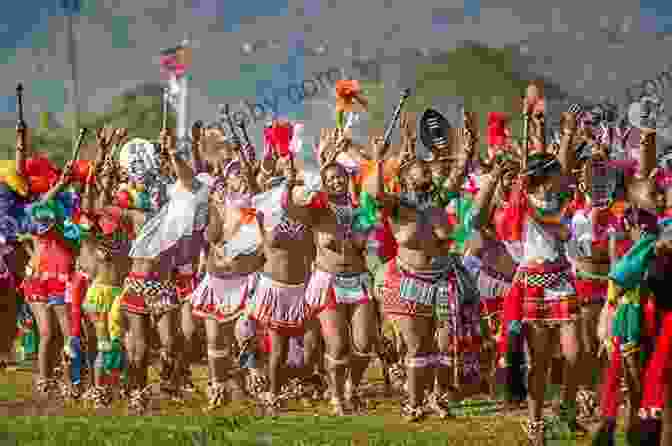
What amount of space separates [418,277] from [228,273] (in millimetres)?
1783

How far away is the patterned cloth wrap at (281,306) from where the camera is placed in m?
8.84

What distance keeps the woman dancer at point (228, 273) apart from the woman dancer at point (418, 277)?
4.67 ft

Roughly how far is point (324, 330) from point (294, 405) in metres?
0.93

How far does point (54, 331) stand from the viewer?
383 inches

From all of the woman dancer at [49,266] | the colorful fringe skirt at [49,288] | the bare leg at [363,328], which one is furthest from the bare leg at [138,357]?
the bare leg at [363,328]

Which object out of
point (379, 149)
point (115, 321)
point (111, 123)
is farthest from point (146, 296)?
point (111, 123)

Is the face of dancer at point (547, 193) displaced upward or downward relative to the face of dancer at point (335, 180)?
downward

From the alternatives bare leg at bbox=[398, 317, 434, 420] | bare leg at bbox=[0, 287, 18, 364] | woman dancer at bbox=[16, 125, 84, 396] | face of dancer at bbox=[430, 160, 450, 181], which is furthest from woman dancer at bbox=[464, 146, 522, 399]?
bare leg at bbox=[0, 287, 18, 364]

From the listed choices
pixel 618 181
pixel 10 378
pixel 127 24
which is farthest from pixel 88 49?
pixel 618 181

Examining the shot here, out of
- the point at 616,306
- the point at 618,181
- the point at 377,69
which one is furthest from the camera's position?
the point at 377,69

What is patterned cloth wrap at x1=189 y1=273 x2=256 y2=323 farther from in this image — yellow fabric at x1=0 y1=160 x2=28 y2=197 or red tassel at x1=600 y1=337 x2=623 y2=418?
red tassel at x1=600 y1=337 x2=623 y2=418

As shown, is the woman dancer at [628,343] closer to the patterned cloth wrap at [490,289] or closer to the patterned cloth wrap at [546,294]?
the patterned cloth wrap at [546,294]

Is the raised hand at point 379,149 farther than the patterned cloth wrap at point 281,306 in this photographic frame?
No

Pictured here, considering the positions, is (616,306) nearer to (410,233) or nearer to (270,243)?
(410,233)
